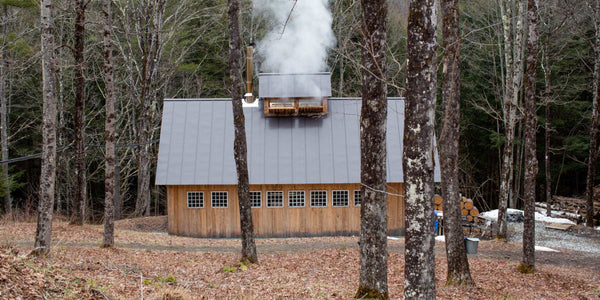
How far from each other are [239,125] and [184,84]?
19.1m

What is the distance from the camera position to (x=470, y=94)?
3008cm

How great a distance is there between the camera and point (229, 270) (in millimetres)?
11141

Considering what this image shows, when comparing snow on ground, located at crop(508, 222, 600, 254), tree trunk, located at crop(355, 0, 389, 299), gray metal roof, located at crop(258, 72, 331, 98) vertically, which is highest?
gray metal roof, located at crop(258, 72, 331, 98)

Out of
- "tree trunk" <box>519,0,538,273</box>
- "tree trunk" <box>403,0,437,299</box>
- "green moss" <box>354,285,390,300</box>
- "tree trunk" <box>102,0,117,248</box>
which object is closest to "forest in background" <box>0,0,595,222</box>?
"tree trunk" <box>102,0,117,248</box>

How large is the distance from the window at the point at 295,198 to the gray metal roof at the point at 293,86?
160 inches

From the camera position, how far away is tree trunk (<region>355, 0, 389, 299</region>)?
26.2ft

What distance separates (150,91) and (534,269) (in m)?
19.4

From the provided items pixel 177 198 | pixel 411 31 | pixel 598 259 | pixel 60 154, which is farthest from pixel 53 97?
pixel 60 154

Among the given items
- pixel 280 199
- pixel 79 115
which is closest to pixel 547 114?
pixel 280 199

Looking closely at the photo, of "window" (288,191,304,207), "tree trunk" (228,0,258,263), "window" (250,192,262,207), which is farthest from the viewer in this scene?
"window" (288,191,304,207)

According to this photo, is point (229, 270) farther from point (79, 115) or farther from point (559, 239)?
point (559, 239)

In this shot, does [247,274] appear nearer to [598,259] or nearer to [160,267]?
[160,267]

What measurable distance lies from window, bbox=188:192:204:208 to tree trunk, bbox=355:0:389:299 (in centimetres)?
1220

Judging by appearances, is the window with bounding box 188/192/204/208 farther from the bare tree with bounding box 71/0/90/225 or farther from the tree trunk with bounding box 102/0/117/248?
the tree trunk with bounding box 102/0/117/248
